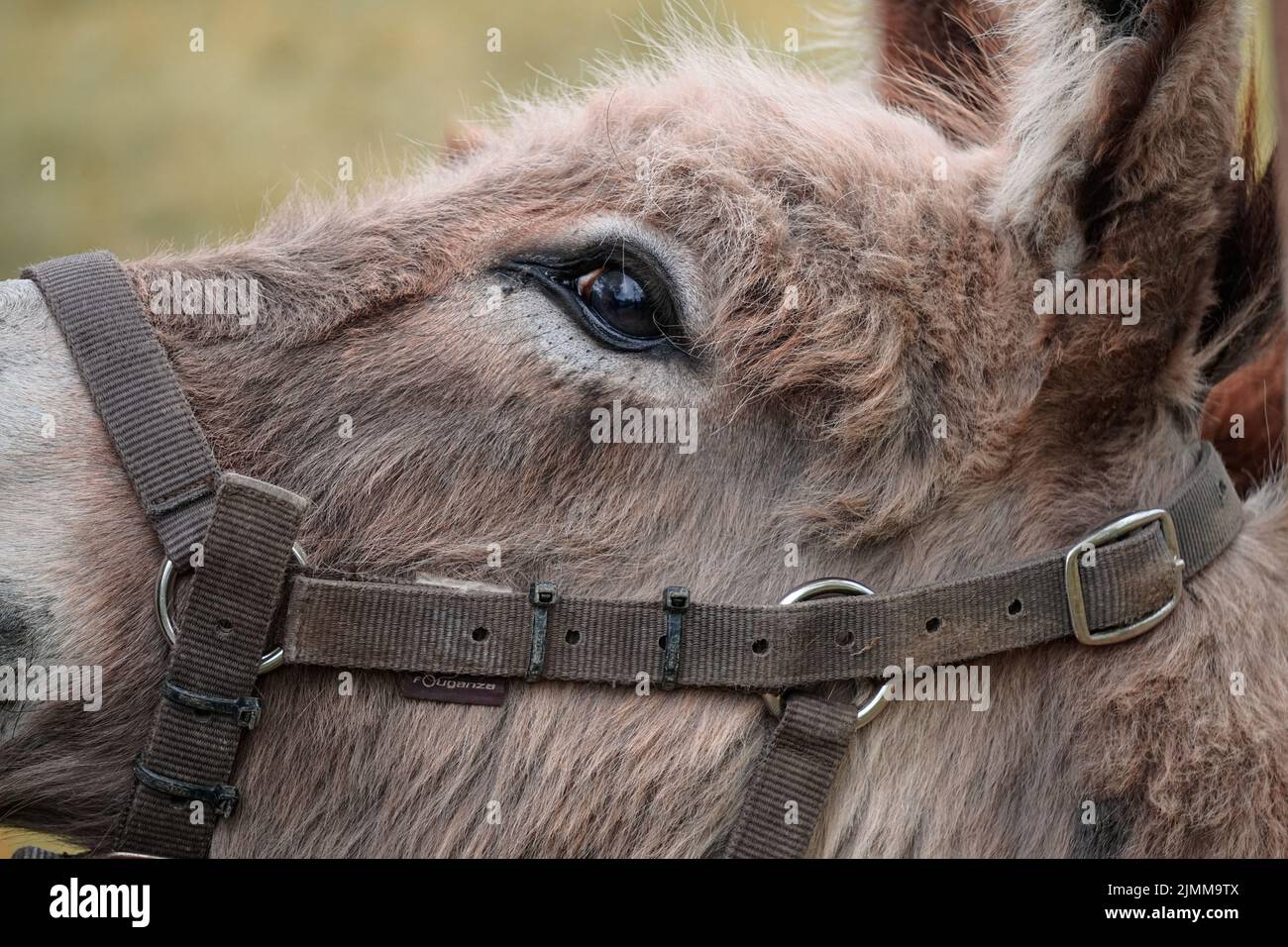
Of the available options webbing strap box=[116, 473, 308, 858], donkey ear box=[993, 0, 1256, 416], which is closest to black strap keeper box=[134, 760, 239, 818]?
webbing strap box=[116, 473, 308, 858]

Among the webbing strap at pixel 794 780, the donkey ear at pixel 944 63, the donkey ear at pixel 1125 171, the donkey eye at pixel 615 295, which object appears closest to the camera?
the donkey ear at pixel 1125 171

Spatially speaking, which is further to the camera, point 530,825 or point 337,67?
point 337,67

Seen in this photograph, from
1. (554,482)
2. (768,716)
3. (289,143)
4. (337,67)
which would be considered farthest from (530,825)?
(337,67)

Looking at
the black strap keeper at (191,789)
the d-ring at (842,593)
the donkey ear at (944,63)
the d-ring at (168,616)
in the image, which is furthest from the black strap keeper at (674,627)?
the donkey ear at (944,63)

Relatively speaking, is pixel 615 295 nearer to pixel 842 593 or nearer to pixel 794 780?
pixel 842 593

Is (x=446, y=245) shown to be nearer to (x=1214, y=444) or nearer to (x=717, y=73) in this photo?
(x=717, y=73)

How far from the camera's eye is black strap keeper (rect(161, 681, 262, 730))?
2.24 meters

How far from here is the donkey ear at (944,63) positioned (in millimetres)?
3070

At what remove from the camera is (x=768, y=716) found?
2.38 metres

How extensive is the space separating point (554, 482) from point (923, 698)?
0.87 metres

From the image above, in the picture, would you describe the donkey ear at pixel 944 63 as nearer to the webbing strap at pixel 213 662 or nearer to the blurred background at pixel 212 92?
the webbing strap at pixel 213 662

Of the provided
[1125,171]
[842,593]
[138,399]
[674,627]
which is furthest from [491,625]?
[1125,171]

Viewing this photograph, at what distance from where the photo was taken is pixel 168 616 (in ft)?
7.43
